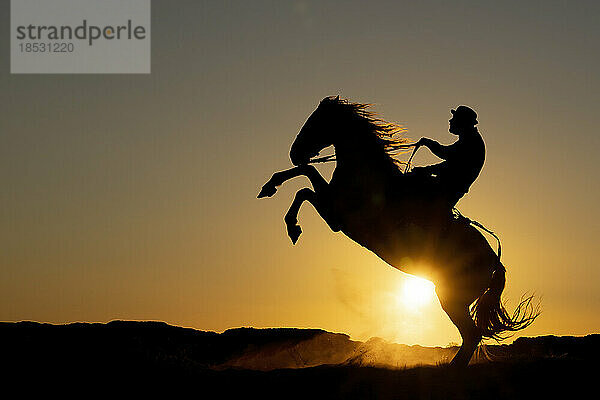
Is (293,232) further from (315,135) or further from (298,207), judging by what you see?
(315,135)

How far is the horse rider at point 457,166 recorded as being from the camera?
11.2m

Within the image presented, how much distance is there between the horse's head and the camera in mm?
11922

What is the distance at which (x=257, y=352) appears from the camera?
48.0ft

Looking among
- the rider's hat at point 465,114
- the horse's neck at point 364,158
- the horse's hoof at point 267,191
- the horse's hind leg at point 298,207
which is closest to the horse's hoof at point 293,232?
the horse's hind leg at point 298,207

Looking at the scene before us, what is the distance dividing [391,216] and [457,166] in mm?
1138

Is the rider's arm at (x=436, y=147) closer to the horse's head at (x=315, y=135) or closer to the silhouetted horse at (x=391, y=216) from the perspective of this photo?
the silhouetted horse at (x=391, y=216)

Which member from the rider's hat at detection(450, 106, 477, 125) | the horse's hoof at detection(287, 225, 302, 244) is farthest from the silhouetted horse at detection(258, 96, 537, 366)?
the rider's hat at detection(450, 106, 477, 125)

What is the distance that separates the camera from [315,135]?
39.1 feet

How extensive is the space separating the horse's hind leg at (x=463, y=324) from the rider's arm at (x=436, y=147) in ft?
6.69

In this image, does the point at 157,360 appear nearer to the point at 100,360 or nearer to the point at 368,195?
the point at 100,360

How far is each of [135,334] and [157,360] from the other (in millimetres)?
4434

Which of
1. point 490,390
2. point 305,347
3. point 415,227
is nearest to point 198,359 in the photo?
point 305,347

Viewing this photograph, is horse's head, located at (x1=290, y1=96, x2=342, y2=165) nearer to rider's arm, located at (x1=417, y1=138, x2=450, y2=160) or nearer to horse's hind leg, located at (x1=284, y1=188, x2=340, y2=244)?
horse's hind leg, located at (x1=284, y1=188, x2=340, y2=244)

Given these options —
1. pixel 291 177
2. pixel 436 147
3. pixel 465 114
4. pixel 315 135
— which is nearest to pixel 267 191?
pixel 291 177
